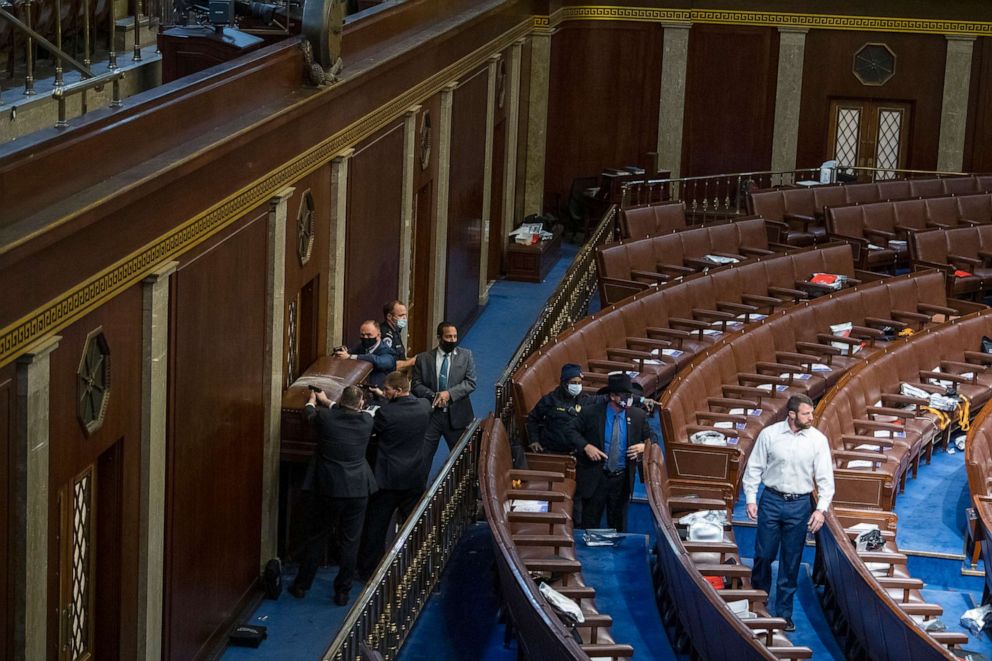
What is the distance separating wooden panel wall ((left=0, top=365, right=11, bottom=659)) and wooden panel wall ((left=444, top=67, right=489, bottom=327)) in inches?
315

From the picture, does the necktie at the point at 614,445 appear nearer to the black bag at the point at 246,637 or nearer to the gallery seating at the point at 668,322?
the gallery seating at the point at 668,322

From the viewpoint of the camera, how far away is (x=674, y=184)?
1973cm

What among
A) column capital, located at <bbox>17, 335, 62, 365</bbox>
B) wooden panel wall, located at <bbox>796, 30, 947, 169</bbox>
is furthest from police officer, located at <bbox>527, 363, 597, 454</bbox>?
wooden panel wall, located at <bbox>796, 30, 947, 169</bbox>

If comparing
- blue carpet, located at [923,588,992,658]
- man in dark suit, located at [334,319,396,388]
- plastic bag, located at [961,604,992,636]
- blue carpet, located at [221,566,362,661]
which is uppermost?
man in dark suit, located at [334,319,396,388]

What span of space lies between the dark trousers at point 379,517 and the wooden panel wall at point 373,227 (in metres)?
1.66

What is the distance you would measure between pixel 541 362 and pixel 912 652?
158 inches

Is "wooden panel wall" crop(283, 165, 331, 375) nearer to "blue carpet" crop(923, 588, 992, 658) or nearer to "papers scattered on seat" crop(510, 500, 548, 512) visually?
"papers scattered on seat" crop(510, 500, 548, 512)

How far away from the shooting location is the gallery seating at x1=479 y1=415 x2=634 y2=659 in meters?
6.74

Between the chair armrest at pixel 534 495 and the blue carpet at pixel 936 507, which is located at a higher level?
the chair armrest at pixel 534 495

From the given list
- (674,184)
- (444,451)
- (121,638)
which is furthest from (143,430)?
(674,184)

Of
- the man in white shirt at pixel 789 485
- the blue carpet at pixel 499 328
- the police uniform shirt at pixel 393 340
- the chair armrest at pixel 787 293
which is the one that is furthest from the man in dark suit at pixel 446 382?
the chair armrest at pixel 787 293

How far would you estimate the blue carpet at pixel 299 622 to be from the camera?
872cm

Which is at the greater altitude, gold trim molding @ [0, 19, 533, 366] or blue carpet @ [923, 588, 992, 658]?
gold trim molding @ [0, 19, 533, 366]

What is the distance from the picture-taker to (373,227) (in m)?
11.3
